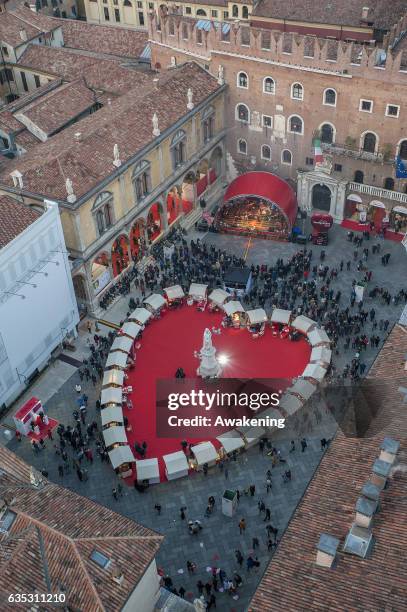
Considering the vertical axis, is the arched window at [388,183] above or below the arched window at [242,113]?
below

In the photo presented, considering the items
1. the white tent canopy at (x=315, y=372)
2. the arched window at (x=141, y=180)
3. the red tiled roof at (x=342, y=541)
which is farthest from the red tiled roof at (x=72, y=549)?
the arched window at (x=141, y=180)

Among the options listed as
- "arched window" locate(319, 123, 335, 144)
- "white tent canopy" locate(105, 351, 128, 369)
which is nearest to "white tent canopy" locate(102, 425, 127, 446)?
"white tent canopy" locate(105, 351, 128, 369)

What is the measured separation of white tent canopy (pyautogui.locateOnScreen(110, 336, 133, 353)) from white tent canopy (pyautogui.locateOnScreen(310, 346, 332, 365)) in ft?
41.3

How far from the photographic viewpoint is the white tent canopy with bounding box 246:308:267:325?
49406mm

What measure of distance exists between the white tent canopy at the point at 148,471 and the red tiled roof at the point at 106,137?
19244mm

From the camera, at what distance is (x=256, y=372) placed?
1838 inches

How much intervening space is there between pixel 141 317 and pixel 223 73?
24436 millimetres

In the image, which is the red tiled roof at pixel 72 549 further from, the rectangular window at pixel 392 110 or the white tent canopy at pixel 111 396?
the rectangular window at pixel 392 110

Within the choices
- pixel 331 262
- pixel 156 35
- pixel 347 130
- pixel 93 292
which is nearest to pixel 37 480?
pixel 93 292

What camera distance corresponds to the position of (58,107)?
59844 mm

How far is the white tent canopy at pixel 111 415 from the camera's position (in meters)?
42.2

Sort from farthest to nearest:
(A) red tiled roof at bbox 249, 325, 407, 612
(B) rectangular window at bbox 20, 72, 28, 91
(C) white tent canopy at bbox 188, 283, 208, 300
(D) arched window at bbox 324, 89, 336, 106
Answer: (B) rectangular window at bbox 20, 72, 28, 91
(D) arched window at bbox 324, 89, 336, 106
(C) white tent canopy at bbox 188, 283, 208, 300
(A) red tiled roof at bbox 249, 325, 407, 612

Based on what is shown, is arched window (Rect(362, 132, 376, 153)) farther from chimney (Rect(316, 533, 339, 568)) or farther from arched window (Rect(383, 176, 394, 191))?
chimney (Rect(316, 533, 339, 568))

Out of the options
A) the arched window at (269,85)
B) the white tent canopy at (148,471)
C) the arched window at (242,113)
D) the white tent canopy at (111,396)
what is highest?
the arched window at (269,85)
